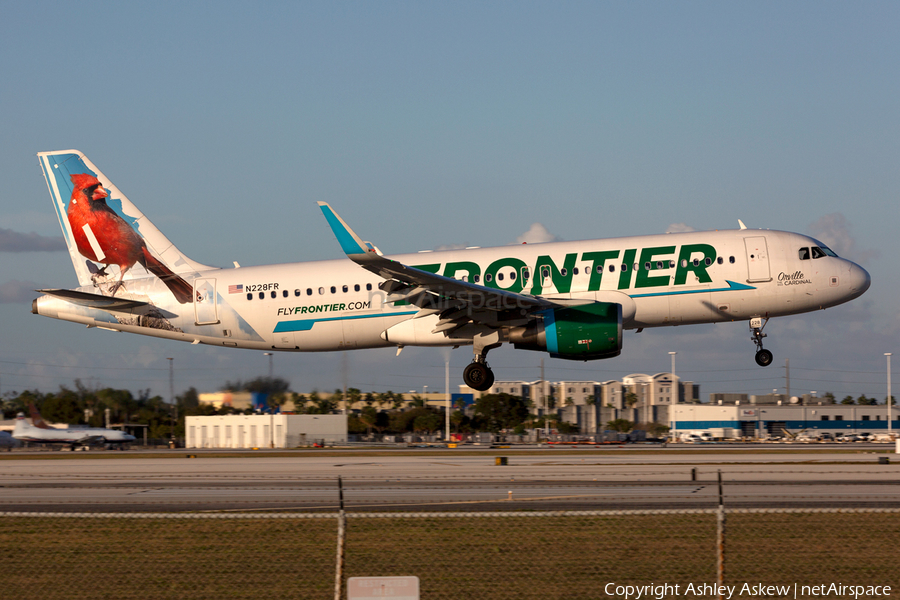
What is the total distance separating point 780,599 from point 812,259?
22.1 metres

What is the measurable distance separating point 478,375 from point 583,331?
4.57m

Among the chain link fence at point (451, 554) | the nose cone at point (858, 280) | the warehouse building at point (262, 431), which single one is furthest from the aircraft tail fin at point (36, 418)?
the nose cone at point (858, 280)

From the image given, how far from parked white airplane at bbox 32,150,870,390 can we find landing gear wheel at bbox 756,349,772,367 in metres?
0.07

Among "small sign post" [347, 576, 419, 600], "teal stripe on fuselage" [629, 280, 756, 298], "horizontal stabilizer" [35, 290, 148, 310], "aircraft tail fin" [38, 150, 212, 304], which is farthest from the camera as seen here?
"aircraft tail fin" [38, 150, 212, 304]

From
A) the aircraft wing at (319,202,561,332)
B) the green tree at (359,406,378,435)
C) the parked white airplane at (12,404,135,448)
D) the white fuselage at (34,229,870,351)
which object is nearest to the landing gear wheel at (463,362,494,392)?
the white fuselage at (34,229,870,351)

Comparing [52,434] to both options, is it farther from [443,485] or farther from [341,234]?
[443,485]

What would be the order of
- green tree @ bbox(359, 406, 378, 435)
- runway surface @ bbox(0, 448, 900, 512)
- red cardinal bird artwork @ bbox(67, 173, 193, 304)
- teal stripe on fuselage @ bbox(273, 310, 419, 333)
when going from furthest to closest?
1. green tree @ bbox(359, 406, 378, 435)
2. red cardinal bird artwork @ bbox(67, 173, 193, 304)
3. teal stripe on fuselage @ bbox(273, 310, 419, 333)
4. runway surface @ bbox(0, 448, 900, 512)

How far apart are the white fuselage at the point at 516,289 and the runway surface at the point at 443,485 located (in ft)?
16.5

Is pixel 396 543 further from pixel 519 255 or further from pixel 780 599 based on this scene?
pixel 519 255

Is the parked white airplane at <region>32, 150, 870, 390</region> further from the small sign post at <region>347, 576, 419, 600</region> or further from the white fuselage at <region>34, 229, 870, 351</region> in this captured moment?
the small sign post at <region>347, 576, 419, 600</region>

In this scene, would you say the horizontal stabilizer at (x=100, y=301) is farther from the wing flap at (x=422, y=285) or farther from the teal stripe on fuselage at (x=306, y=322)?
the wing flap at (x=422, y=285)

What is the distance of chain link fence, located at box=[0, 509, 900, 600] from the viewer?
11.0 metres

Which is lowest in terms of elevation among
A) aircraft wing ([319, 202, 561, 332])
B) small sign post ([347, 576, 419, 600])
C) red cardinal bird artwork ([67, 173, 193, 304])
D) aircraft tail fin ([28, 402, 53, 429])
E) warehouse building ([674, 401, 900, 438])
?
warehouse building ([674, 401, 900, 438])

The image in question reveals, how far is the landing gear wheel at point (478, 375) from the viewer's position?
30750 millimetres
